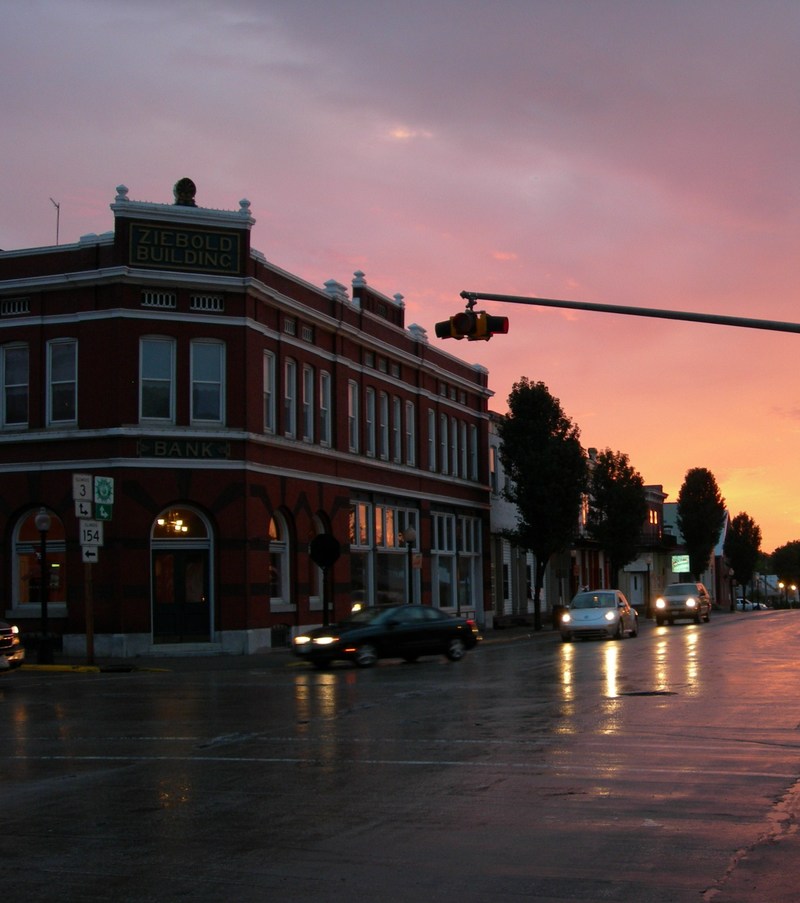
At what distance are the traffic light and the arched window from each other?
17691 mm

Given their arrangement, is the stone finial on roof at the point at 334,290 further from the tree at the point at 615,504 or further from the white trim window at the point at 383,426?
the tree at the point at 615,504

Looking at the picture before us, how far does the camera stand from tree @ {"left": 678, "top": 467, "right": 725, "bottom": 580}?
96.9 metres

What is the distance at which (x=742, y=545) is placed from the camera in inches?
4729

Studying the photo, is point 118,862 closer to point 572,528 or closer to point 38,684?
point 38,684

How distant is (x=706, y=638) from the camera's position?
35.4 meters

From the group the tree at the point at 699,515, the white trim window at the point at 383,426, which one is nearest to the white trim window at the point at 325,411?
the white trim window at the point at 383,426

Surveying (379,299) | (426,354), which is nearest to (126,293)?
(379,299)

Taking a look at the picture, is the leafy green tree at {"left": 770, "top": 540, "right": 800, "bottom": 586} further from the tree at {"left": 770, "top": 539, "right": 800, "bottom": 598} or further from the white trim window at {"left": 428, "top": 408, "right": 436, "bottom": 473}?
the white trim window at {"left": 428, "top": 408, "right": 436, "bottom": 473}

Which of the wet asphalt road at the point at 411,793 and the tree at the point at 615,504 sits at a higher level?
the tree at the point at 615,504

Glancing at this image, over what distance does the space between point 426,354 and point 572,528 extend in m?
9.49

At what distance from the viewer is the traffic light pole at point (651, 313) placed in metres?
18.2

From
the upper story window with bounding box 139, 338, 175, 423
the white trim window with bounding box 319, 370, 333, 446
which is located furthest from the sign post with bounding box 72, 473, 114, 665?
the white trim window with bounding box 319, 370, 333, 446

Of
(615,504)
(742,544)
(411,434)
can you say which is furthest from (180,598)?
(742,544)

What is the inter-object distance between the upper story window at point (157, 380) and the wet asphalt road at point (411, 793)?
13.2 m
